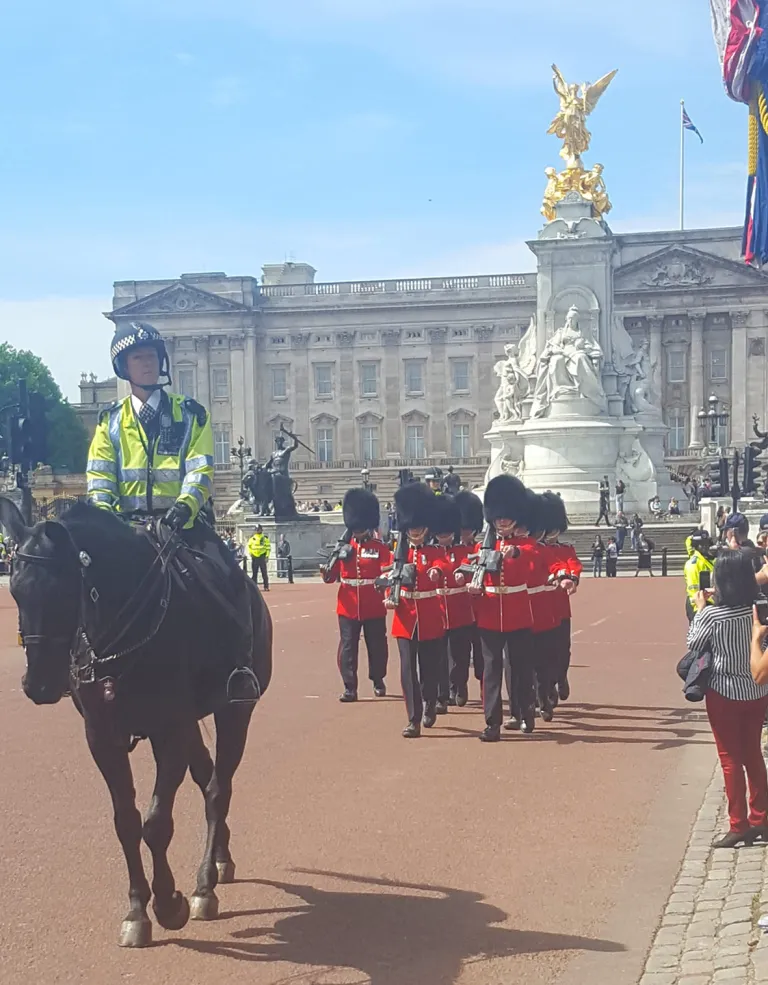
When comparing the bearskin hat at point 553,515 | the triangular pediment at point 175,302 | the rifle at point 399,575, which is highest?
the triangular pediment at point 175,302

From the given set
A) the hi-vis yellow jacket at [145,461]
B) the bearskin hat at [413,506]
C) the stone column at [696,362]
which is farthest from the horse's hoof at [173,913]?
the stone column at [696,362]

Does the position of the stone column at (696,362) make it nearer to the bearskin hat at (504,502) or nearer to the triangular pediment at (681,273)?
the triangular pediment at (681,273)

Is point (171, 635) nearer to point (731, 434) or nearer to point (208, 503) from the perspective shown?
point (208, 503)

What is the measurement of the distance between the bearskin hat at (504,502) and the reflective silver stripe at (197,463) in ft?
16.8

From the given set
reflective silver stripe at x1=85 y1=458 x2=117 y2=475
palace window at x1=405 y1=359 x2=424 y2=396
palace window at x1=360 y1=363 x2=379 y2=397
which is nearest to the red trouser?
reflective silver stripe at x1=85 y1=458 x2=117 y2=475

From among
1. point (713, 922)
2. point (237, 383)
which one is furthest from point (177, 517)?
point (237, 383)

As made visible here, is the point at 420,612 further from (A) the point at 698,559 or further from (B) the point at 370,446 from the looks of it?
(B) the point at 370,446

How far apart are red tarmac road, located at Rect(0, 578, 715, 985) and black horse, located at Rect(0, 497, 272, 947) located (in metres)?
0.42

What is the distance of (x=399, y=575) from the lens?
11.2 metres

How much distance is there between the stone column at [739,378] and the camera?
85.6m

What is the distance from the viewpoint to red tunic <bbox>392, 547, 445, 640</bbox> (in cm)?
1102

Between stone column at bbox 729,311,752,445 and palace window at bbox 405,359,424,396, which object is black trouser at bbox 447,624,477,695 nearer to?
stone column at bbox 729,311,752,445

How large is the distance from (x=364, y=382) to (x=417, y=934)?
8824 centimetres

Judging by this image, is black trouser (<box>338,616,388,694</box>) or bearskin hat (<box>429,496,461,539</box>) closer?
bearskin hat (<box>429,496,461,539</box>)
